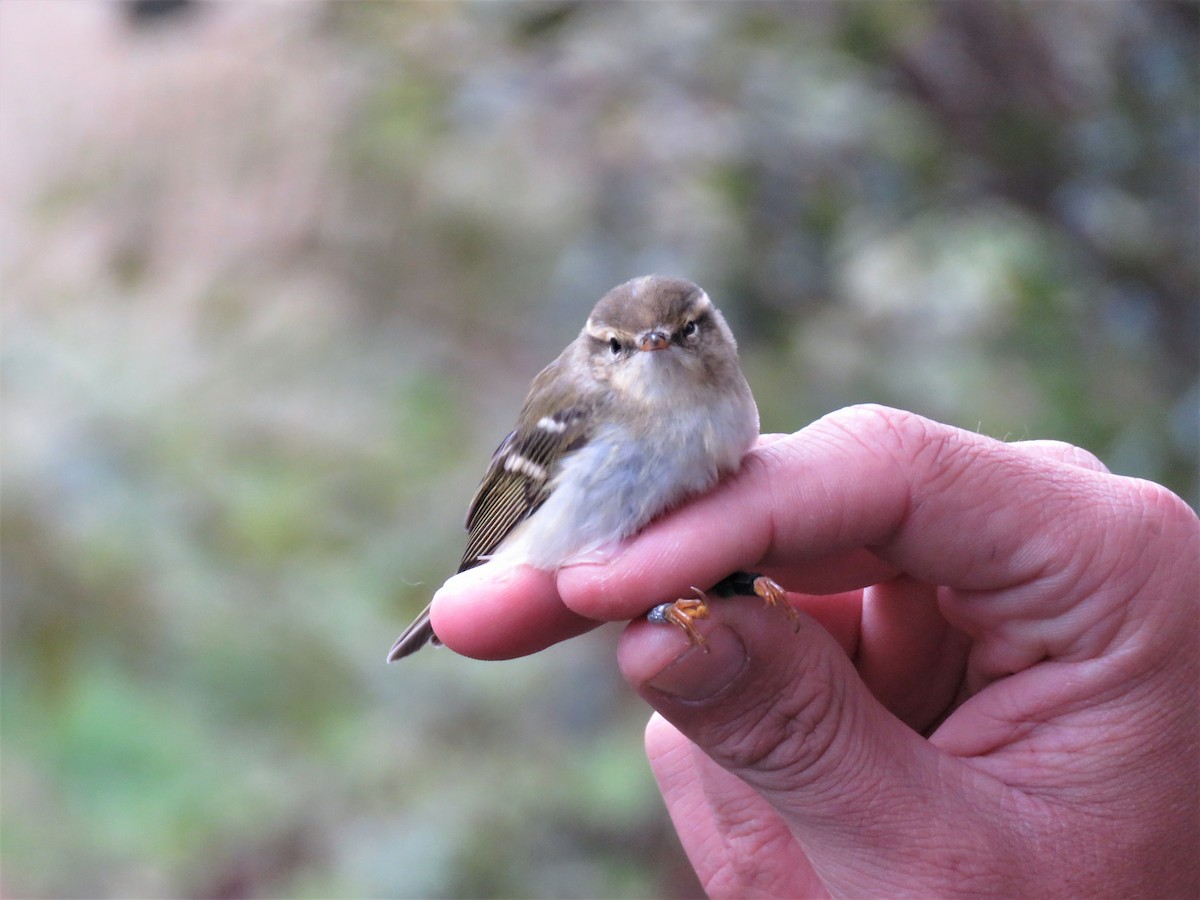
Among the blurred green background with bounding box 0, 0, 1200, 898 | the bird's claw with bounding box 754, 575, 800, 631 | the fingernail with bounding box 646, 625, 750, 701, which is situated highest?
the blurred green background with bounding box 0, 0, 1200, 898

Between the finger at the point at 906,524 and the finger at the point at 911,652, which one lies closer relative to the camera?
the finger at the point at 906,524

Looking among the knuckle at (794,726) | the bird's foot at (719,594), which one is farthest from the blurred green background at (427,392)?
the knuckle at (794,726)

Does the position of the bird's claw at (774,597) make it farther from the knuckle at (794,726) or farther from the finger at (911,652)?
the finger at (911,652)

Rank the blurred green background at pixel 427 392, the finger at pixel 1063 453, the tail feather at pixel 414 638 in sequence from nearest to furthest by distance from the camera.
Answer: the finger at pixel 1063 453, the tail feather at pixel 414 638, the blurred green background at pixel 427 392

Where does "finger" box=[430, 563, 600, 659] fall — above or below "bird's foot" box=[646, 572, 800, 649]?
above

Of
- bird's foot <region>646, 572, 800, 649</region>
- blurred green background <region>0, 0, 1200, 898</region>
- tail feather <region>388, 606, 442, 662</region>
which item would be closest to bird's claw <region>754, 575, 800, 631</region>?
bird's foot <region>646, 572, 800, 649</region>

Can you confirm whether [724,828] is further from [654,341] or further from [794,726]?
[654,341]

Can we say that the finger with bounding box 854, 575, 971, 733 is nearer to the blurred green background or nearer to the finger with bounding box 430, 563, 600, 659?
the finger with bounding box 430, 563, 600, 659
